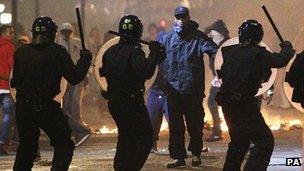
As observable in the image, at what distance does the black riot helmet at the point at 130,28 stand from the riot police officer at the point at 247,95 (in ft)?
2.97

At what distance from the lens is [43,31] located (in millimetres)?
7113

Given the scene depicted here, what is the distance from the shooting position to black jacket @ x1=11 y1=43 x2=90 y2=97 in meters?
6.96

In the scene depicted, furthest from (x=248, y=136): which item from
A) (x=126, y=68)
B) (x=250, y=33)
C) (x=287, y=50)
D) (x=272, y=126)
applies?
(x=272, y=126)

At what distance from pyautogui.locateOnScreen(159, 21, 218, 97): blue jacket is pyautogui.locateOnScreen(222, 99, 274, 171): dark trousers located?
1740 millimetres

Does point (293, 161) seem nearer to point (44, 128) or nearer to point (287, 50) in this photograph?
point (287, 50)

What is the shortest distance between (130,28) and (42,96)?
1070mm

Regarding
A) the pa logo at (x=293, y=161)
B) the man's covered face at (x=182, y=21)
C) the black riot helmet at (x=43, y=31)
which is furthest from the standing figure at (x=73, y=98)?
the black riot helmet at (x=43, y=31)

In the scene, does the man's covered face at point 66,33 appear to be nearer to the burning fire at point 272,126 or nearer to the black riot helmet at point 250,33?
the burning fire at point 272,126

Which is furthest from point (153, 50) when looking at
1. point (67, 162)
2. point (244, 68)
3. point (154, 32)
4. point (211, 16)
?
point (211, 16)

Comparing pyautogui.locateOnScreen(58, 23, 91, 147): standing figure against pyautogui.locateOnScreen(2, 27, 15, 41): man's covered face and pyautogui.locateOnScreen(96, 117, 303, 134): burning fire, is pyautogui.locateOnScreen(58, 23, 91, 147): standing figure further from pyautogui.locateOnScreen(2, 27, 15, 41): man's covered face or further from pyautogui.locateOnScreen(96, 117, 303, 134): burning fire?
pyautogui.locateOnScreen(96, 117, 303, 134): burning fire

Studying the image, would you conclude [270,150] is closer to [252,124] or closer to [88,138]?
[252,124]

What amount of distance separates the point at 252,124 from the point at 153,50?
3.89ft

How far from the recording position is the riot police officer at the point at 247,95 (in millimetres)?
7008

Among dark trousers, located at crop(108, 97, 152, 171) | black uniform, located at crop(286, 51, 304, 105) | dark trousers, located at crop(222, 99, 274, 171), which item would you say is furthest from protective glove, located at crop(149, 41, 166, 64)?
black uniform, located at crop(286, 51, 304, 105)
